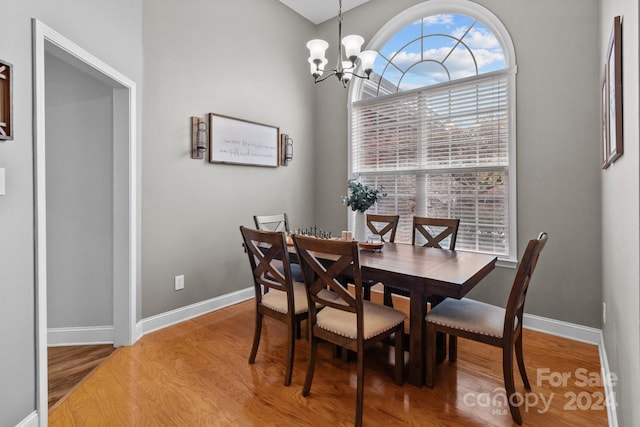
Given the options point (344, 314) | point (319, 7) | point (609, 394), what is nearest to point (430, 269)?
point (344, 314)

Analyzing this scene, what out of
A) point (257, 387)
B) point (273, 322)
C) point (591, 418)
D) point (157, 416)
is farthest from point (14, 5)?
point (591, 418)

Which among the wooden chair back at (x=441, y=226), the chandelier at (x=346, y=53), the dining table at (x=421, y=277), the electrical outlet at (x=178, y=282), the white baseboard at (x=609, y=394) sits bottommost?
the white baseboard at (x=609, y=394)

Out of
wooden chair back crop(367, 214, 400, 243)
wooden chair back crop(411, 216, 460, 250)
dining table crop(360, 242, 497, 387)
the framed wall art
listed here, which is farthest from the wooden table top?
the framed wall art

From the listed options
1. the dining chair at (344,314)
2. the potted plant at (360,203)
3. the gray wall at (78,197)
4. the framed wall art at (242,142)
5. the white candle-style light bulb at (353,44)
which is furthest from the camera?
the framed wall art at (242,142)

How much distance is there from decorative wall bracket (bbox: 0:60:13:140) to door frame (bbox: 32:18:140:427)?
0.15 m

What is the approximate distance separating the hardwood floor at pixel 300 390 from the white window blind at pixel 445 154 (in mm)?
1245

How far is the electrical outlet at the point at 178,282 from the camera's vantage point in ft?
10.1

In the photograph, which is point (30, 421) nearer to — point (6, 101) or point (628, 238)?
point (6, 101)

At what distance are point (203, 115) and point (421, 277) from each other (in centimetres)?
262

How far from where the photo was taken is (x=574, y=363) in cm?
233

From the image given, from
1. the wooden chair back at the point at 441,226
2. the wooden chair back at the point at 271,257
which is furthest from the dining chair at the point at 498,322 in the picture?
the wooden chair back at the point at 271,257

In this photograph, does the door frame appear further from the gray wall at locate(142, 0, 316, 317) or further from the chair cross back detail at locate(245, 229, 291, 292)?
the chair cross back detail at locate(245, 229, 291, 292)

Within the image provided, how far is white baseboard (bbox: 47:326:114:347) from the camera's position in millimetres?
2660

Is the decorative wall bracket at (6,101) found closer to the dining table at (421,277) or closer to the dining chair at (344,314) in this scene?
the dining chair at (344,314)
